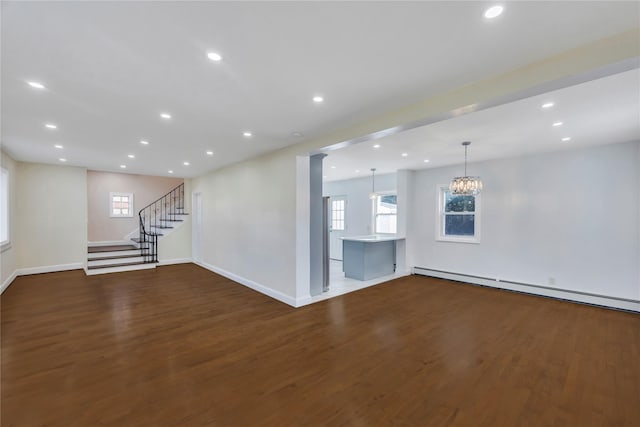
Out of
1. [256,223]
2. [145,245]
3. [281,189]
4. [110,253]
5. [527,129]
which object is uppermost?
[527,129]

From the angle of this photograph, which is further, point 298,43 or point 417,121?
point 417,121

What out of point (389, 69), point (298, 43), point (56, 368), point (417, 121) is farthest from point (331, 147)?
point (56, 368)

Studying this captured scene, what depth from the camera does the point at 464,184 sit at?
15.6 ft

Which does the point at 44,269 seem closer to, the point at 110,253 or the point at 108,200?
the point at 110,253

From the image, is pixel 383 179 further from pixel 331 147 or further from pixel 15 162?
pixel 15 162

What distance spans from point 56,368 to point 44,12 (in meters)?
3.15

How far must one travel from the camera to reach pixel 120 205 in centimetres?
951

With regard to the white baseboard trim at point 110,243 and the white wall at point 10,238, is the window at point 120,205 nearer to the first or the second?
the white baseboard trim at point 110,243

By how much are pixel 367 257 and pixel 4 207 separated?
A: 25.5 ft

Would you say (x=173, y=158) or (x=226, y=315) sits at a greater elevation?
(x=173, y=158)

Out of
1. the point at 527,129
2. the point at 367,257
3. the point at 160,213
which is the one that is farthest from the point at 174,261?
the point at 527,129

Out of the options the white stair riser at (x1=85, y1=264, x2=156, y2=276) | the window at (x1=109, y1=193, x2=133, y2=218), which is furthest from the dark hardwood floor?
the window at (x1=109, y1=193, x2=133, y2=218)

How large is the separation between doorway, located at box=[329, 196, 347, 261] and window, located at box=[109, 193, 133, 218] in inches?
284

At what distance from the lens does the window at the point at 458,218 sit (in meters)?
6.24
